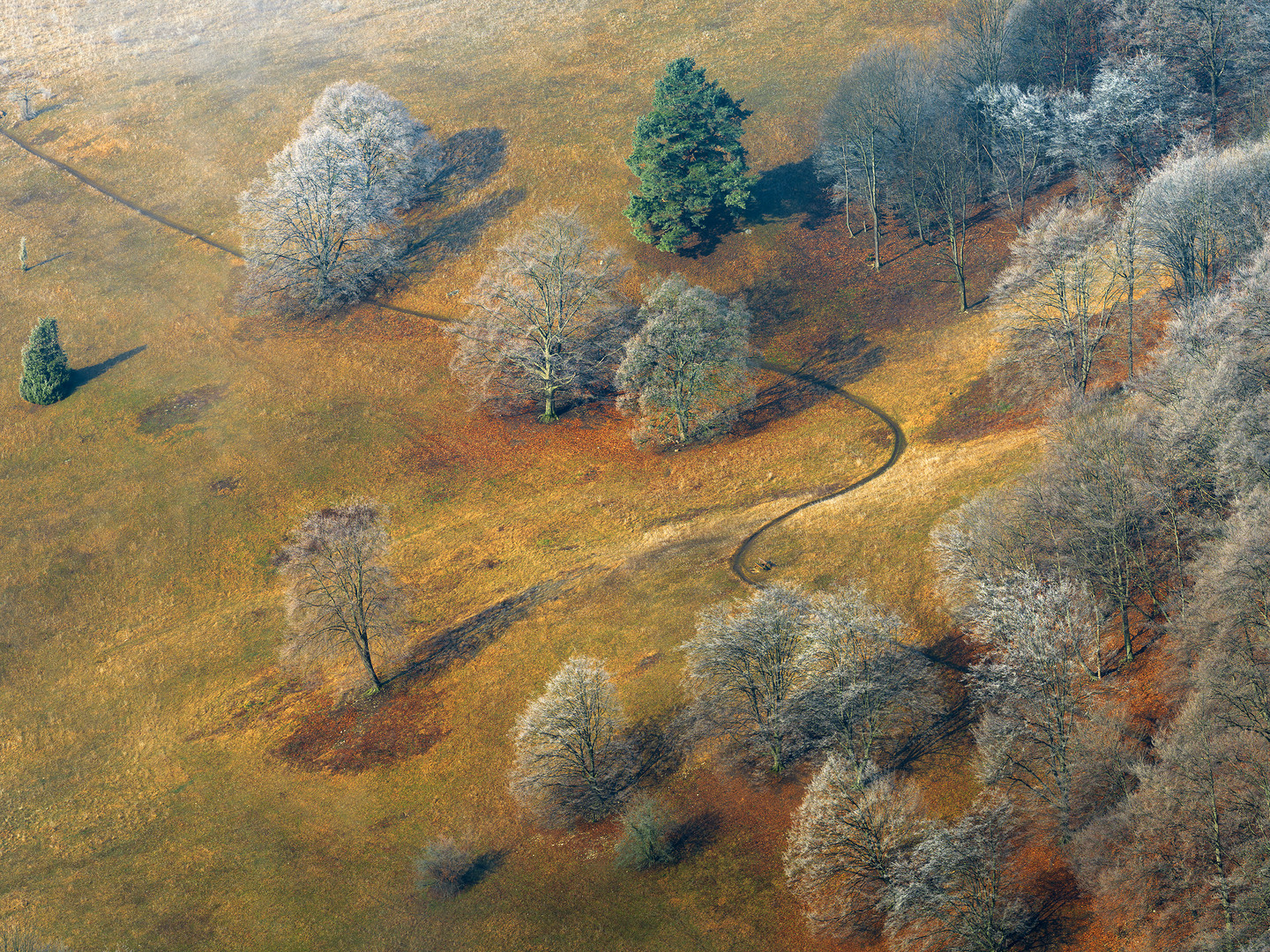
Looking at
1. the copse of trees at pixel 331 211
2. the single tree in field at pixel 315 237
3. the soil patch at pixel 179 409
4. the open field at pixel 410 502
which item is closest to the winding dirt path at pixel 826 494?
the open field at pixel 410 502

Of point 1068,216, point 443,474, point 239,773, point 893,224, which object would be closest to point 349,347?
point 443,474

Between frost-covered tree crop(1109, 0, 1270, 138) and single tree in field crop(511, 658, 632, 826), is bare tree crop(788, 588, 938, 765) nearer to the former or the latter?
single tree in field crop(511, 658, 632, 826)

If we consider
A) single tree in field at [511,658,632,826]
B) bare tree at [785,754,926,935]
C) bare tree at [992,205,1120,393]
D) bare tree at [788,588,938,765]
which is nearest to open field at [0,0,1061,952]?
single tree in field at [511,658,632,826]

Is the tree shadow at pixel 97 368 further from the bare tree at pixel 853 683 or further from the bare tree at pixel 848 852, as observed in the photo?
the bare tree at pixel 848 852

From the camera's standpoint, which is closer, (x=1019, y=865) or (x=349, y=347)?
(x=1019, y=865)

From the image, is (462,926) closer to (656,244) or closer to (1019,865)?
(1019,865)

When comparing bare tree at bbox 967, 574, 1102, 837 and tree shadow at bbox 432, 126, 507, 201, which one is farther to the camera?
tree shadow at bbox 432, 126, 507, 201
